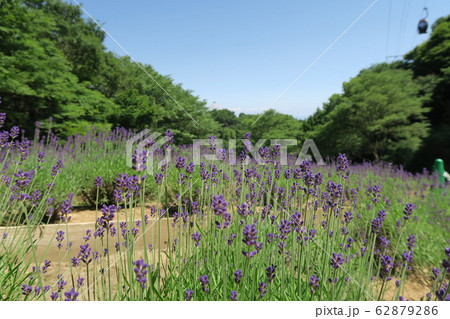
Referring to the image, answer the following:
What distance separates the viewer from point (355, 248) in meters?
3.73

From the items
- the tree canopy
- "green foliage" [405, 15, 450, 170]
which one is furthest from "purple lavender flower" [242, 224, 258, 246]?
"green foliage" [405, 15, 450, 170]

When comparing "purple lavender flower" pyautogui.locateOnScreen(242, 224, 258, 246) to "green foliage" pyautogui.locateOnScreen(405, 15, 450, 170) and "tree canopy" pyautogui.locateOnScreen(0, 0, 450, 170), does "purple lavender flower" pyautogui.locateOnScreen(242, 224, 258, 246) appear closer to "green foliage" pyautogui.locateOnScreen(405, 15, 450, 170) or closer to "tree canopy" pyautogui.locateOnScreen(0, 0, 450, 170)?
"tree canopy" pyautogui.locateOnScreen(0, 0, 450, 170)

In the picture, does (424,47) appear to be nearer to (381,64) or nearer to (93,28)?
(381,64)

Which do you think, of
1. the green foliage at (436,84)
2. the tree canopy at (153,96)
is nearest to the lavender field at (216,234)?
the tree canopy at (153,96)

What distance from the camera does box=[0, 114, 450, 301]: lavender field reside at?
5.32 ft

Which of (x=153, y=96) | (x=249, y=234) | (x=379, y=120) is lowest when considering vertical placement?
(x=249, y=234)

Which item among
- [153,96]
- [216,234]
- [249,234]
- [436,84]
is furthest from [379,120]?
[249,234]

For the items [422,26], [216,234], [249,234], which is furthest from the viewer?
[422,26]

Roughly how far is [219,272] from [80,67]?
821 inches

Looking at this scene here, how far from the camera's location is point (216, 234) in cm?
237

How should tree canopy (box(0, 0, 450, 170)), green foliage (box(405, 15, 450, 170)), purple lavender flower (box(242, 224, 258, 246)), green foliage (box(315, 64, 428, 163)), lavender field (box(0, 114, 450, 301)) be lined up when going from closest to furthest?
purple lavender flower (box(242, 224, 258, 246))
lavender field (box(0, 114, 450, 301))
tree canopy (box(0, 0, 450, 170))
green foliage (box(405, 15, 450, 170))
green foliage (box(315, 64, 428, 163))

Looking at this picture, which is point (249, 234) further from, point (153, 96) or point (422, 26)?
point (422, 26)

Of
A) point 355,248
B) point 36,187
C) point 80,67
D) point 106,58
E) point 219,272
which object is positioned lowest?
point 355,248
